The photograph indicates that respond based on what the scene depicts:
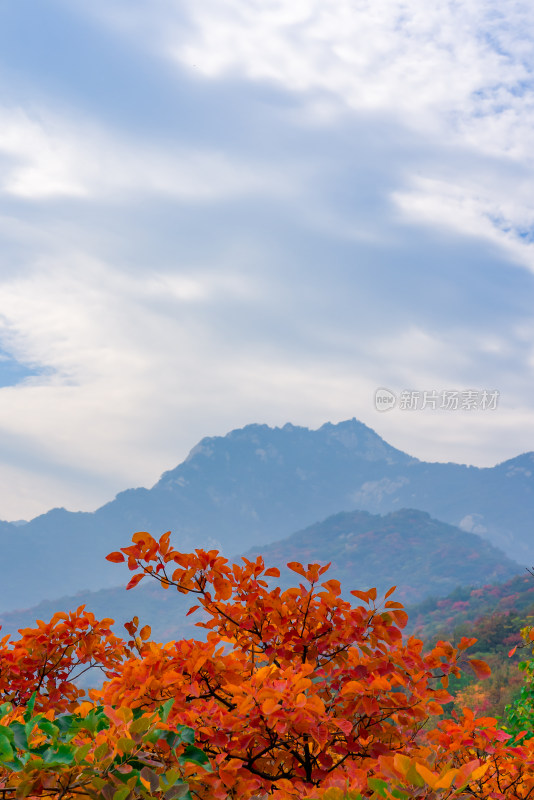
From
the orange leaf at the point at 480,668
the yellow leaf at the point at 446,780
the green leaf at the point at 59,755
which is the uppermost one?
the yellow leaf at the point at 446,780

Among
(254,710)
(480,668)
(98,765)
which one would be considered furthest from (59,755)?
(480,668)

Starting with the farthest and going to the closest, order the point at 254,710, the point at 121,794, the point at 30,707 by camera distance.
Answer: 1. the point at 30,707
2. the point at 254,710
3. the point at 121,794

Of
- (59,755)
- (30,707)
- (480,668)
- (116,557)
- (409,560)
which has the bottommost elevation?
(409,560)

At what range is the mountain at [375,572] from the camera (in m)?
163

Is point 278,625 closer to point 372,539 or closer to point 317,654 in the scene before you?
point 317,654

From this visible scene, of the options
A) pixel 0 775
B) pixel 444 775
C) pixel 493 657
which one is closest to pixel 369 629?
pixel 444 775

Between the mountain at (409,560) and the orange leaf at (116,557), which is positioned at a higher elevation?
the orange leaf at (116,557)

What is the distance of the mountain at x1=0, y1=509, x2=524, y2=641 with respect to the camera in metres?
163

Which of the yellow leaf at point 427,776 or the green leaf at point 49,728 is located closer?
the yellow leaf at point 427,776

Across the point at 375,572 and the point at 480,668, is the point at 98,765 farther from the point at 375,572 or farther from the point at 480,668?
the point at 375,572

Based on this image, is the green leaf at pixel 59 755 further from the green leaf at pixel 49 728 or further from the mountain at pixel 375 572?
the mountain at pixel 375 572

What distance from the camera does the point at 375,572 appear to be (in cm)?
18338

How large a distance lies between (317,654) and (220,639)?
0.47 meters

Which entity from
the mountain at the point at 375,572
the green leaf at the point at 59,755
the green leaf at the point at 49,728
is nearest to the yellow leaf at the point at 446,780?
the green leaf at the point at 59,755
